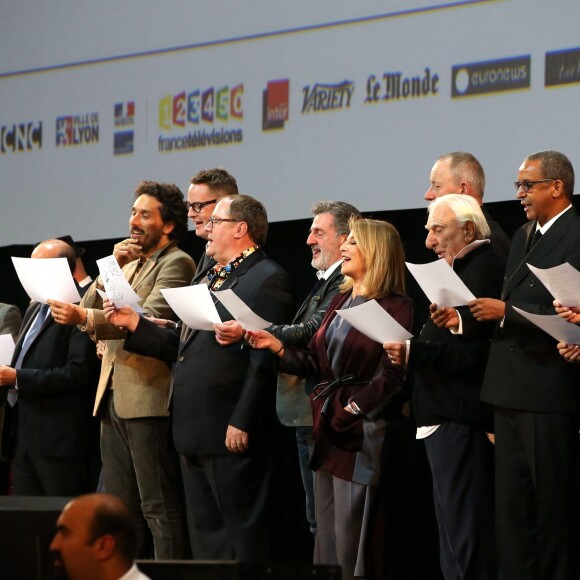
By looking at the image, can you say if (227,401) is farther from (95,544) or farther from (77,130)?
(77,130)

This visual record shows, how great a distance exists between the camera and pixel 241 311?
4.22 meters

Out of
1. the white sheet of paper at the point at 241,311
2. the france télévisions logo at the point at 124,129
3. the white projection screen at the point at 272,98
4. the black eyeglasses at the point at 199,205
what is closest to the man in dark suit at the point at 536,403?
the white sheet of paper at the point at 241,311

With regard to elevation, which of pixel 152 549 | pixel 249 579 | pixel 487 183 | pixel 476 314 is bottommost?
pixel 152 549

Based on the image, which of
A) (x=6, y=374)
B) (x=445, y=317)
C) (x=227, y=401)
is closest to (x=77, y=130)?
(x=6, y=374)

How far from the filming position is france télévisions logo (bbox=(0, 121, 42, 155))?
7098 mm

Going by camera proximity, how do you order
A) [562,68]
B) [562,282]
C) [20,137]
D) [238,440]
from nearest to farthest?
[562,282] < [238,440] < [562,68] < [20,137]

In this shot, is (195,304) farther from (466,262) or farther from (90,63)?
(90,63)

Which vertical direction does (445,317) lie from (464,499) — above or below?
above

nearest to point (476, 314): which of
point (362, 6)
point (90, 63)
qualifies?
point (362, 6)

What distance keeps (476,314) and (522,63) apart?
5.48ft

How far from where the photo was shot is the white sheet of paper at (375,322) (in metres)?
3.90

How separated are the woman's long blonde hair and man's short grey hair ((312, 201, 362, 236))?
39cm

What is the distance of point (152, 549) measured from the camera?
5410mm

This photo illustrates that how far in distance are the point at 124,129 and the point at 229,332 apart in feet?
9.01
